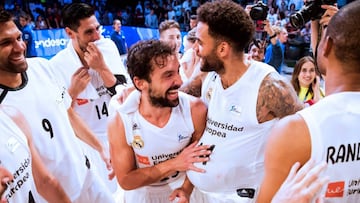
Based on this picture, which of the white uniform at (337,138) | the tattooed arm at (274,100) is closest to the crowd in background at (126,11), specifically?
the tattooed arm at (274,100)

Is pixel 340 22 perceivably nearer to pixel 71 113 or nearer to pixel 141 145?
pixel 141 145

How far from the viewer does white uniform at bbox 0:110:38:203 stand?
171cm

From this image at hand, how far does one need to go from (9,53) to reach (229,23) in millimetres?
1358

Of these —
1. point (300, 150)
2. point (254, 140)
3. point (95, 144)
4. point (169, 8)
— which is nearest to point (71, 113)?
point (95, 144)

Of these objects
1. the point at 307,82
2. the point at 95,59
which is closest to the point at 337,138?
the point at 95,59

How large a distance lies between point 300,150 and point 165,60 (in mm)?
1240

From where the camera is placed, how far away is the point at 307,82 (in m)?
4.86

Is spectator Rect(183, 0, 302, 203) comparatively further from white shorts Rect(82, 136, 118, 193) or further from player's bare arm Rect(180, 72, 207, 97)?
white shorts Rect(82, 136, 118, 193)

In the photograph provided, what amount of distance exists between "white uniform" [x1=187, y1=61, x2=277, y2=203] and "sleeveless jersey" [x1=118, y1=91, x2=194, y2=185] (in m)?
0.15

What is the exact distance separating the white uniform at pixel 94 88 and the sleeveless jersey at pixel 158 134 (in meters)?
1.10

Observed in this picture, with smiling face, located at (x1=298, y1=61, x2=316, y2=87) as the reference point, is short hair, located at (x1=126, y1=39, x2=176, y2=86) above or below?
above

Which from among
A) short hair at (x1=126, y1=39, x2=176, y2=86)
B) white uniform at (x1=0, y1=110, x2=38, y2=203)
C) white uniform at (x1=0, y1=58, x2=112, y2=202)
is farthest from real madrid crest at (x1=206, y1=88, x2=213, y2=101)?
white uniform at (x1=0, y1=110, x2=38, y2=203)

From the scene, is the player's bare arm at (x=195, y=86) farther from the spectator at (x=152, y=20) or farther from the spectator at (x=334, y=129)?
the spectator at (x=152, y=20)

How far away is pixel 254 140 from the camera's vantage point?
2344mm
